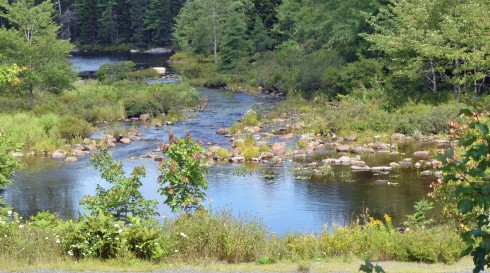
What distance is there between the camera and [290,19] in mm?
58250

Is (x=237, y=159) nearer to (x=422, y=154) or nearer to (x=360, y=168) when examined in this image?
(x=360, y=168)

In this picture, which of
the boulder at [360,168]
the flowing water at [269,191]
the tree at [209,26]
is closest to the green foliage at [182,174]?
the flowing water at [269,191]

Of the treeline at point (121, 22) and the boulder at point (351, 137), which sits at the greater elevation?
the treeline at point (121, 22)

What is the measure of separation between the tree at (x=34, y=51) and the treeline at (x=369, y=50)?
1453 cm

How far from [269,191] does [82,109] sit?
1742 centimetres

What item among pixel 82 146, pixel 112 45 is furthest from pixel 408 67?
pixel 112 45

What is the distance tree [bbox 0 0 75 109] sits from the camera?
114 ft

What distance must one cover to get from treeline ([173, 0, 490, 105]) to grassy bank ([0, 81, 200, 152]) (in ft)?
27.6

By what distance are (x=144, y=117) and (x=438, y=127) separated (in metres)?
Result: 15.3

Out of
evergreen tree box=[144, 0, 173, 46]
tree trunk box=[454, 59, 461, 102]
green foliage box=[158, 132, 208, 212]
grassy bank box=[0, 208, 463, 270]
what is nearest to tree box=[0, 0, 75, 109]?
tree trunk box=[454, 59, 461, 102]

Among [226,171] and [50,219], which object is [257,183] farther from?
[50,219]

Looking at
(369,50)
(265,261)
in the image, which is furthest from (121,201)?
(369,50)

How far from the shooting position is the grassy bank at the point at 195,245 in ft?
38.5

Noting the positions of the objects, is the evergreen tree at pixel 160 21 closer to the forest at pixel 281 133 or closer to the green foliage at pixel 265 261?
the forest at pixel 281 133
